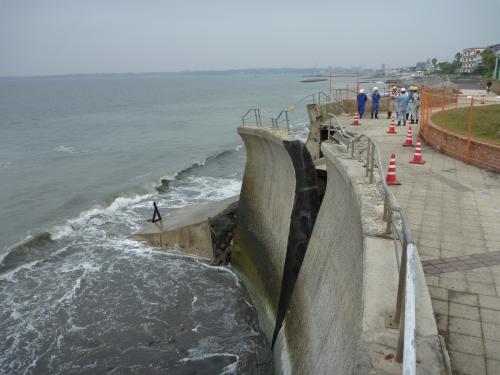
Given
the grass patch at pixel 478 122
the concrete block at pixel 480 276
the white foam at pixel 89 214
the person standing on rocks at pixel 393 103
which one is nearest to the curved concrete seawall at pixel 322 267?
the concrete block at pixel 480 276

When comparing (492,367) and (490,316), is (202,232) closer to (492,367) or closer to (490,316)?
(490,316)

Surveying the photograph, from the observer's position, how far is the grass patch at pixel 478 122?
12.9 metres

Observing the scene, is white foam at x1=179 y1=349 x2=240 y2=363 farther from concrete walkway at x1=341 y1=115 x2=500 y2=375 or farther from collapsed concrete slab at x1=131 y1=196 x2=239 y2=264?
concrete walkway at x1=341 y1=115 x2=500 y2=375

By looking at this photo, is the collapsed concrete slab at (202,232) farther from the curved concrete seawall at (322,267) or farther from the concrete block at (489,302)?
the concrete block at (489,302)

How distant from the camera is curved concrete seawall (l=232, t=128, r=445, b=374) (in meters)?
3.64

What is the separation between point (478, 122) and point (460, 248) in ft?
37.0

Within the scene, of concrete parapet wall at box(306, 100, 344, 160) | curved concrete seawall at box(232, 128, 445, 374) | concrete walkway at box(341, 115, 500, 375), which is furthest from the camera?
concrete parapet wall at box(306, 100, 344, 160)

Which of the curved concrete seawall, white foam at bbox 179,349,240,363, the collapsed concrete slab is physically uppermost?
the curved concrete seawall

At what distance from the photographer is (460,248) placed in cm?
607

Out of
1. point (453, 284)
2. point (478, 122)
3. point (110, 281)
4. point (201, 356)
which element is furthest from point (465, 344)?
point (478, 122)

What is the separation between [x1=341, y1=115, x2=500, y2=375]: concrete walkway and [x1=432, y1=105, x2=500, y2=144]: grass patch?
2.58 m

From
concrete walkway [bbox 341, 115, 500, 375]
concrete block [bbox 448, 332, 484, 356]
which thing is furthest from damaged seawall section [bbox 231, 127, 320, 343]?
concrete block [bbox 448, 332, 484, 356]

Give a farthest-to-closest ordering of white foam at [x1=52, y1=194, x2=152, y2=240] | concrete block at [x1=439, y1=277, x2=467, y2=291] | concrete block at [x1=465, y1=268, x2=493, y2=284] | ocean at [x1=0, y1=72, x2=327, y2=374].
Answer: white foam at [x1=52, y1=194, x2=152, y2=240] < ocean at [x1=0, y1=72, x2=327, y2=374] < concrete block at [x1=465, y1=268, x2=493, y2=284] < concrete block at [x1=439, y1=277, x2=467, y2=291]

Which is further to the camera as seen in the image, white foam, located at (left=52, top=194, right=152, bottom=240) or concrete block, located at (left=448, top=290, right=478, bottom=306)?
white foam, located at (left=52, top=194, right=152, bottom=240)
